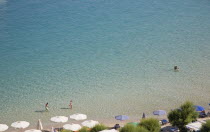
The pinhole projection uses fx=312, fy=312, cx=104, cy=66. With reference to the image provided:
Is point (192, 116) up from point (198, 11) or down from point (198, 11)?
down

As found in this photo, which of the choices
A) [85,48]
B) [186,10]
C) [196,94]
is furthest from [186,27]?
[196,94]

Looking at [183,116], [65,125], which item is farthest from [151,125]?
[65,125]

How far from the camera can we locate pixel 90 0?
4834 centimetres

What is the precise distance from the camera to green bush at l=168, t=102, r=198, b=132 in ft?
60.4

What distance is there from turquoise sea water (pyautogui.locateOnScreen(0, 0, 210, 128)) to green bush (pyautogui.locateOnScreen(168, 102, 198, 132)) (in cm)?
431

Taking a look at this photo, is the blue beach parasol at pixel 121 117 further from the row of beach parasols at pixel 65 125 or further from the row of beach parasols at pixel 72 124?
the row of beach parasols at pixel 65 125

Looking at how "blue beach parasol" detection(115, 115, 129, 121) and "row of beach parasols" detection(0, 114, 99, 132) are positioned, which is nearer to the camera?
"row of beach parasols" detection(0, 114, 99, 132)

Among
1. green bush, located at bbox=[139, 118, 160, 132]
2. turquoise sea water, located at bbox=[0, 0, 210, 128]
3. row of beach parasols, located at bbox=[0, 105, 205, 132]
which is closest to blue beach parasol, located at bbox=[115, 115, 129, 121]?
row of beach parasols, located at bbox=[0, 105, 205, 132]

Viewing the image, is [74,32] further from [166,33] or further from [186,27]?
[186,27]

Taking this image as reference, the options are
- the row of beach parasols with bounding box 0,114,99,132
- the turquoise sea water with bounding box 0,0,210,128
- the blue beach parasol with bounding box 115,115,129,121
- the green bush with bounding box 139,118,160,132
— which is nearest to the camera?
the green bush with bounding box 139,118,160,132

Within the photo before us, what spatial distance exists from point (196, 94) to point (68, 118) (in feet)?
34.0

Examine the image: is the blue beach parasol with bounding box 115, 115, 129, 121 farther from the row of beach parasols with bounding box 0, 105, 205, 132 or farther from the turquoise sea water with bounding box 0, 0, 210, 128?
the turquoise sea water with bounding box 0, 0, 210, 128

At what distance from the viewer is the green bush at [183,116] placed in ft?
60.4

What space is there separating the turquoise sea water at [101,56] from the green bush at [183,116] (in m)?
4.31
